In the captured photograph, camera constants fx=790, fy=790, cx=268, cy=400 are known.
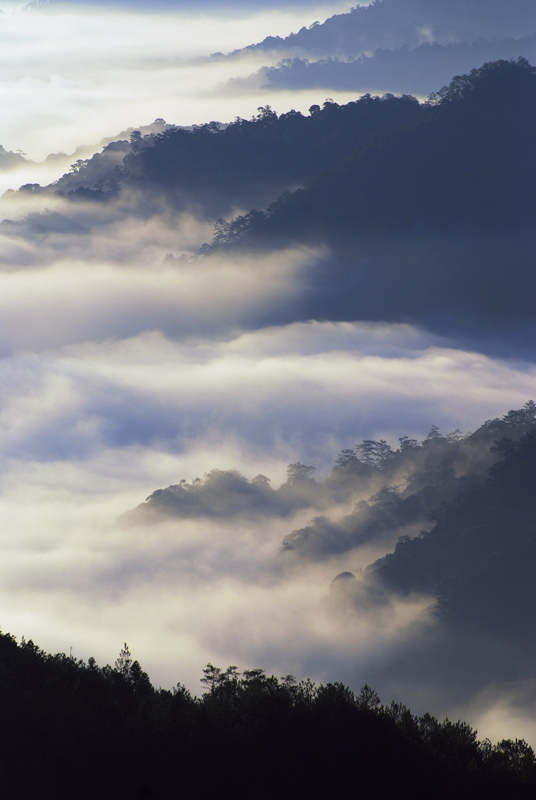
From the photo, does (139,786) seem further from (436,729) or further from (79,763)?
(436,729)

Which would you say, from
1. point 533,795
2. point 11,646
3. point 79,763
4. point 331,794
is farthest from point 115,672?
point 533,795

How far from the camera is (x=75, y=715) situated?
1761 inches

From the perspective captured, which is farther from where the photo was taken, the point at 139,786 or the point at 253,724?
the point at 253,724

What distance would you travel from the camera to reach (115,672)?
189 ft

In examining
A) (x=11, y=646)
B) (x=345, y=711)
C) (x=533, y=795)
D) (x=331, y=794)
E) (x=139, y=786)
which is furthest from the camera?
(x=11, y=646)

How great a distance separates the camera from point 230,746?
44750 millimetres

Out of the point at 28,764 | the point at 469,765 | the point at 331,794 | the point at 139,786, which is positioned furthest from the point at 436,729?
the point at 28,764

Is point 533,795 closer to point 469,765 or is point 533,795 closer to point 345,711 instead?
point 469,765

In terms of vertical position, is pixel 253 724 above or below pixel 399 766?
above

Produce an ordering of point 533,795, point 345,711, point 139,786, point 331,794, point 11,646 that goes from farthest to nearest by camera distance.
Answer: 1. point 11,646
2. point 345,711
3. point 533,795
4. point 331,794
5. point 139,786

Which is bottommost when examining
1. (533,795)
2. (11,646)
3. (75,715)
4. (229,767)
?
(533,795)

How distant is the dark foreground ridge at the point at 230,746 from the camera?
40.9m

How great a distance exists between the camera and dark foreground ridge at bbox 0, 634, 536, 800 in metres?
40.9

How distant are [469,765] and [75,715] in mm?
23625
